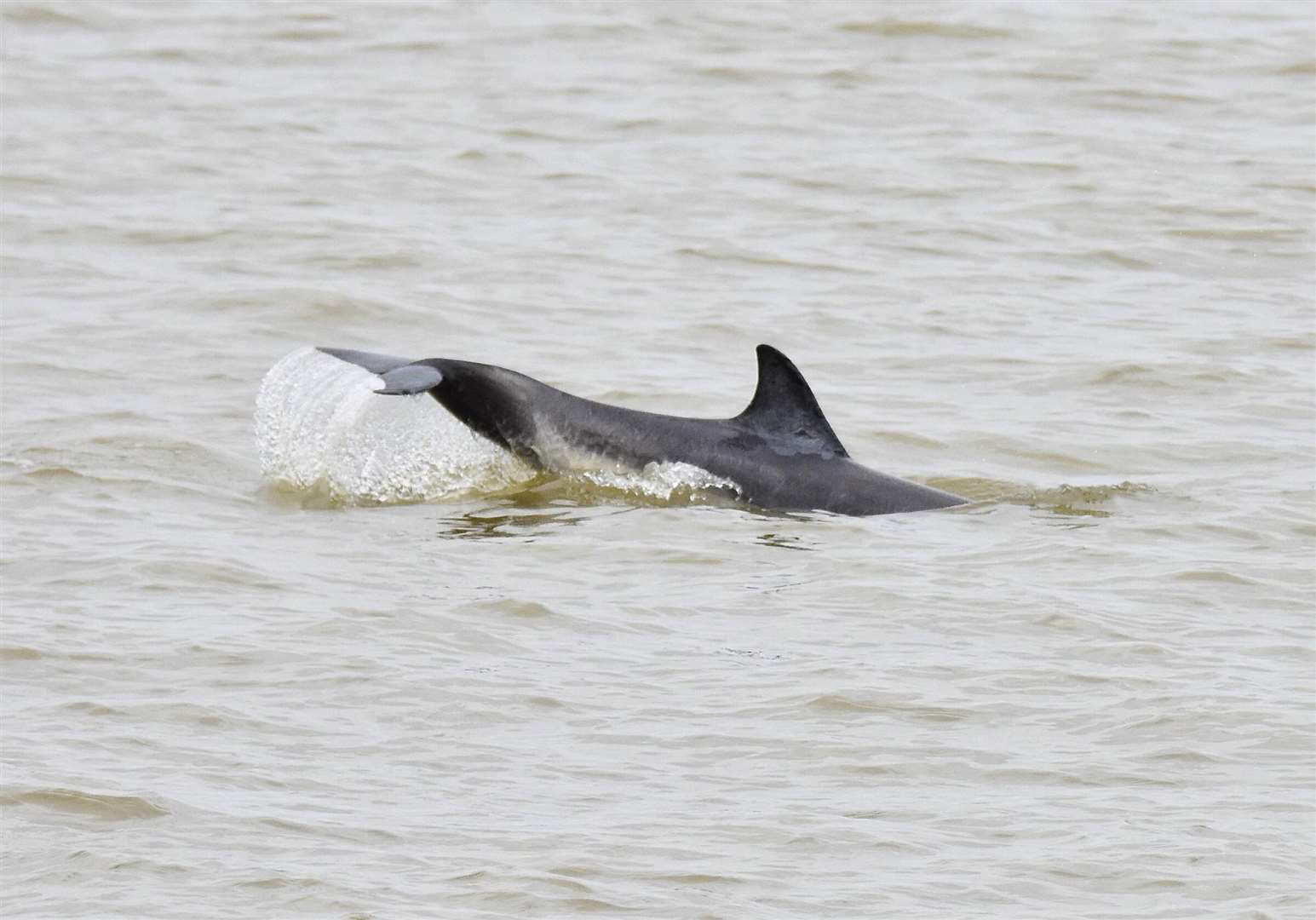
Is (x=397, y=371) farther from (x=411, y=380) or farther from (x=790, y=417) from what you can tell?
(x=790, y=417)

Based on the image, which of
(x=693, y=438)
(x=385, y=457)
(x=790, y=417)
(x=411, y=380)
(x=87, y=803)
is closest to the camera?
(x=87, y=803)

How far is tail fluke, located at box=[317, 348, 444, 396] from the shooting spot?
1122 centimetres

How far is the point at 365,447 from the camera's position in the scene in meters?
12.8

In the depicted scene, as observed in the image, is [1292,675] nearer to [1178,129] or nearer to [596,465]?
[596,465]

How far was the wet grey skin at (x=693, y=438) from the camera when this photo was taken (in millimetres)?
12078

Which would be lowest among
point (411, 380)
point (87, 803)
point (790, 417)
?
point (87, 803)

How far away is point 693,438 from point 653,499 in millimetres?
374

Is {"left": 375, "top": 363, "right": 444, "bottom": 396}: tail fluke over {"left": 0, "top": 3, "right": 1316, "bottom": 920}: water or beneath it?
Result: over

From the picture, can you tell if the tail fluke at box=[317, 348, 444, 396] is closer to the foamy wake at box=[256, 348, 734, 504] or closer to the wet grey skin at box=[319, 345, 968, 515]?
the wet grey skin at box=[319, 345, 968, 515]

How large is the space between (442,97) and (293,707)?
54.2 feet

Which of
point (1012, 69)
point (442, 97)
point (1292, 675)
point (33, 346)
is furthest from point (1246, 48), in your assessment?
point (1292, 675)

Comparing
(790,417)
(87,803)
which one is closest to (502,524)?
(790,417)

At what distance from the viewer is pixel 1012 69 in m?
26.4

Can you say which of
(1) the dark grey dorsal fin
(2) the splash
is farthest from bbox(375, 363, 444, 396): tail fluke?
(1) the dark grey dorsal fin
